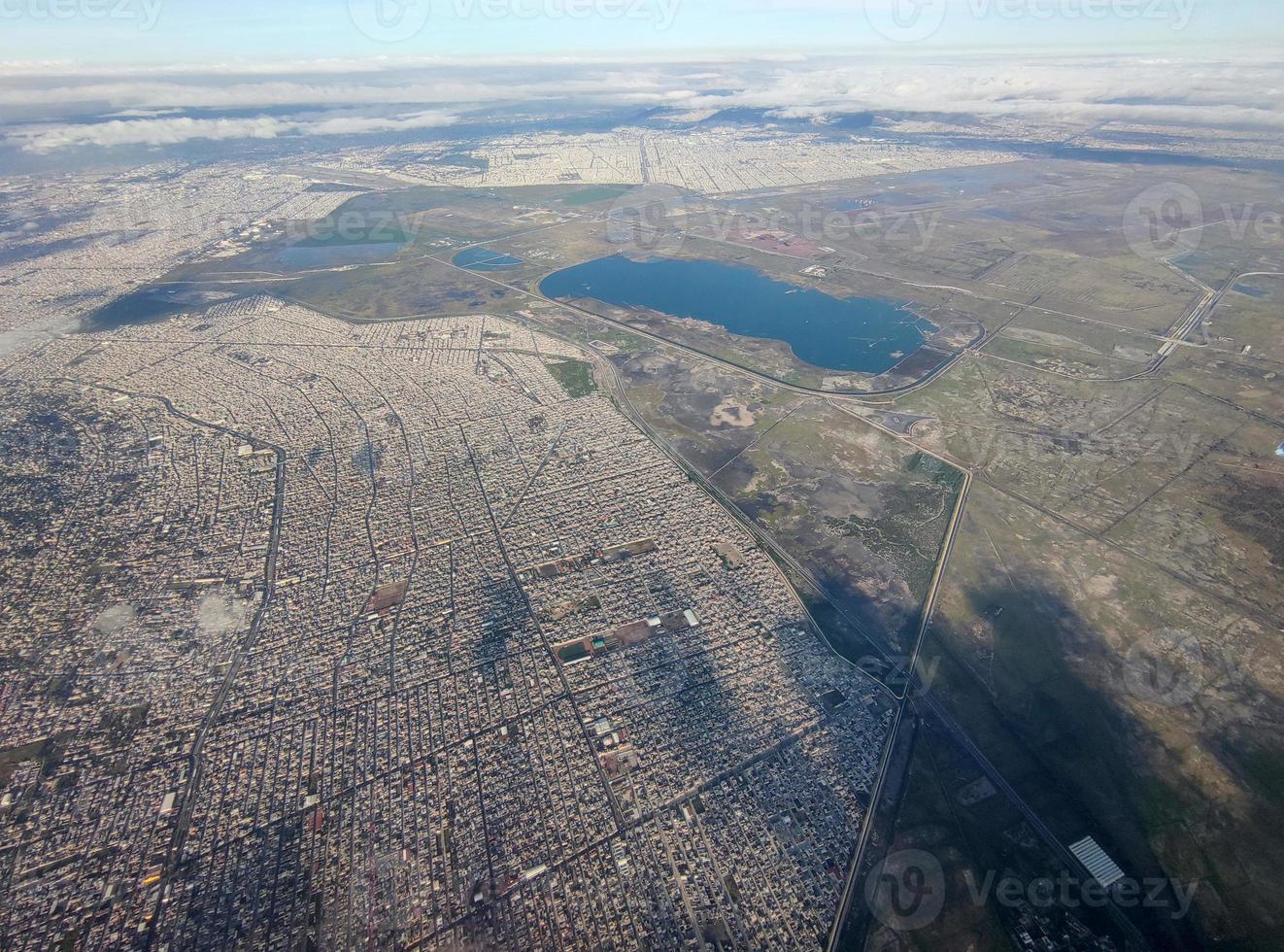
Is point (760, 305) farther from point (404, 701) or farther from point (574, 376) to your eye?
point (404, 701)

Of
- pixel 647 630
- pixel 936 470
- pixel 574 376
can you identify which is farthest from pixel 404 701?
pixel 936 470

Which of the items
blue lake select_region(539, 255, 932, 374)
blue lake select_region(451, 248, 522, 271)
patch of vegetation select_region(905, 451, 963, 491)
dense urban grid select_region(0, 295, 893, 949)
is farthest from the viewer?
blue lake select_region(451, 248, 522, 271)

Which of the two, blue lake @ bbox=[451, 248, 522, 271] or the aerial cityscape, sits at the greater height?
blue lake @ bbox=[451, 248, 522, 271]

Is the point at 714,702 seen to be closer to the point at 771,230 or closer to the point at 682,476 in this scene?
the point at 682,476

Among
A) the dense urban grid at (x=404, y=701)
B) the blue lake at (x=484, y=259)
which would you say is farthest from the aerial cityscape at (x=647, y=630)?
the blue lake at (x=484, y=259)

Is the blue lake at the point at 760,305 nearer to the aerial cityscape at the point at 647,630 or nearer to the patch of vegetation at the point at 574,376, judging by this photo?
the aerial cityscape at the point at 647,630

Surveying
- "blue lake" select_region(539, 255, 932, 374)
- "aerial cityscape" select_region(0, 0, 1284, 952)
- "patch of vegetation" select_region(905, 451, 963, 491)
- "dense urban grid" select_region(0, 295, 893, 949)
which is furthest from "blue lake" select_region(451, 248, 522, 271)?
"patch of vegetation" select_region(905, 451, 963, 491)

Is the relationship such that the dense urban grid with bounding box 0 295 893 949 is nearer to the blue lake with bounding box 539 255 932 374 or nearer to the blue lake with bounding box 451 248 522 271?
the blue lake with bounding box 539 255 932 374

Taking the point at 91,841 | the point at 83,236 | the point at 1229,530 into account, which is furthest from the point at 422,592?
the point at 83,236
